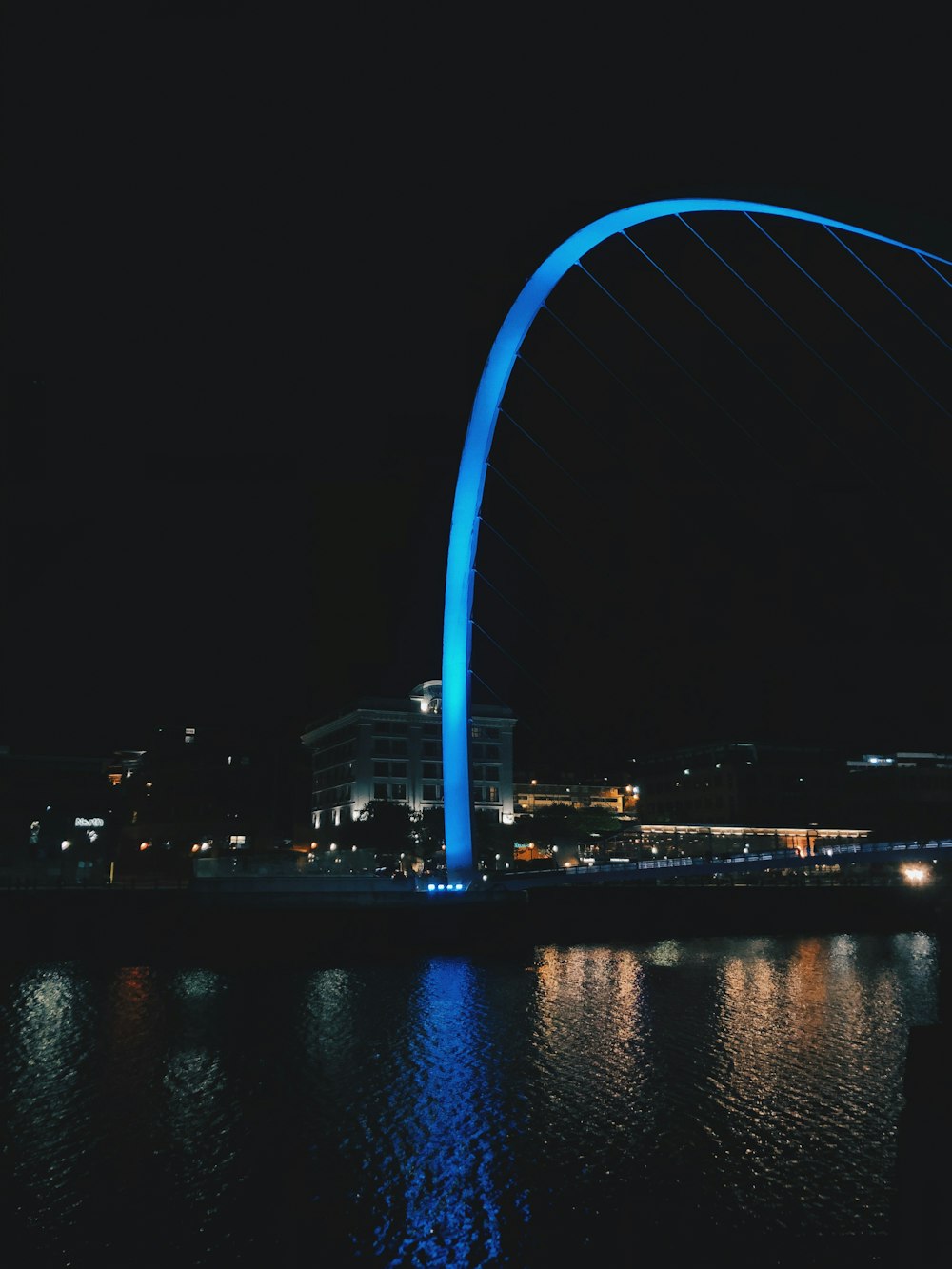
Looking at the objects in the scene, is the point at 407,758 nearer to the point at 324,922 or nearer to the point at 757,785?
the point at 757,785

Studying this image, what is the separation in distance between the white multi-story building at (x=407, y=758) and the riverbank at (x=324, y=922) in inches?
1382

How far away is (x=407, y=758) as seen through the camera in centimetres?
8638

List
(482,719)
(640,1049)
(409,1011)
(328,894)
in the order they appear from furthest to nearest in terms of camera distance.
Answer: (482,719) → (328,894) → (409,1011) → (640,1049)

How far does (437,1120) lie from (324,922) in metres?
25.5

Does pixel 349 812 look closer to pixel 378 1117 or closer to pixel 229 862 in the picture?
pixel 229 862

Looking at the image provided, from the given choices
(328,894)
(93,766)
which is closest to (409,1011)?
(328,894)

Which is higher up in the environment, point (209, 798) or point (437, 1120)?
point (209, 798)

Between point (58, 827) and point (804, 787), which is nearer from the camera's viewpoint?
point (58, 827)

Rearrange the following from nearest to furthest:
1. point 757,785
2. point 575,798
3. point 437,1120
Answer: point 437,1120, point 757,785, point 575,798

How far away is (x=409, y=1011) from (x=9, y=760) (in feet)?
198

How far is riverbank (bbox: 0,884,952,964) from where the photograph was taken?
38.6m

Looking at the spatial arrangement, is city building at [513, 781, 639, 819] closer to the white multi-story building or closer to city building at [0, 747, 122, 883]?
the white multi-story building

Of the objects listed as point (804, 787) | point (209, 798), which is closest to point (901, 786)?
point (804, 787)

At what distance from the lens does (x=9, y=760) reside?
254ft
